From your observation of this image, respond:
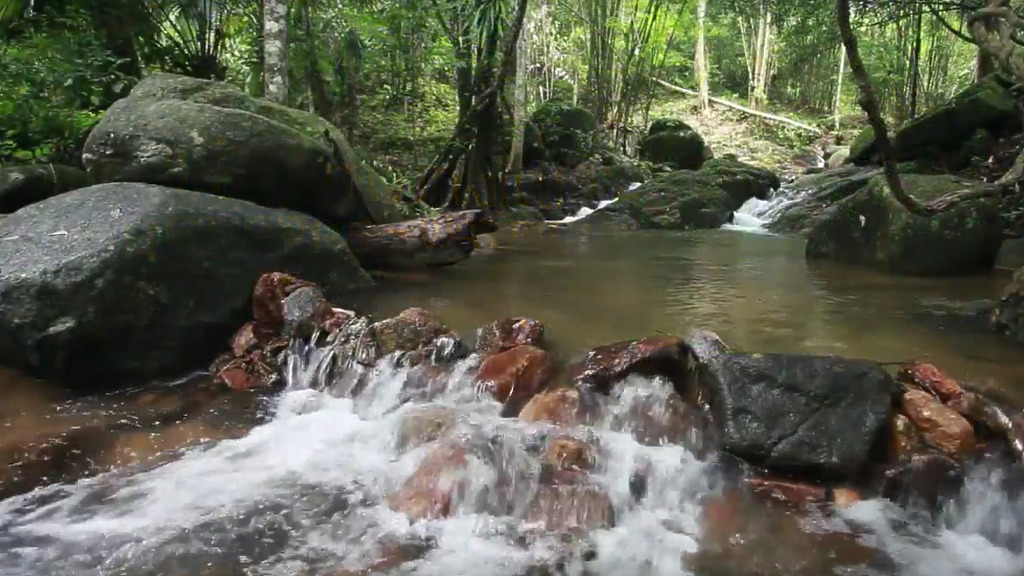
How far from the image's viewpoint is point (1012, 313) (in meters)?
4.76

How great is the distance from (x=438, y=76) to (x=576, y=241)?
7520 mm

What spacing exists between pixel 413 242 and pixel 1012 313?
4.62m

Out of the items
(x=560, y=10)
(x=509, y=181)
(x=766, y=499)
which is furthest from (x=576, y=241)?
(x=560, y=10)

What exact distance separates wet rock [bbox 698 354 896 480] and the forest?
401cm

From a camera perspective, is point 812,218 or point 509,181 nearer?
point 812,218

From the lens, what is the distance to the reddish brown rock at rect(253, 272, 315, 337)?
16.8 feet

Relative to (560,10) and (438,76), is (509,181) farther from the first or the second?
(560,10)

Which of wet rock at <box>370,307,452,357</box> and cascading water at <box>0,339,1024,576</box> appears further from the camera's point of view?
wet rock at <box>370,307,452,357</box>

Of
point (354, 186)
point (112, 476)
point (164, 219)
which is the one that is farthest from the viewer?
point (354, 186)

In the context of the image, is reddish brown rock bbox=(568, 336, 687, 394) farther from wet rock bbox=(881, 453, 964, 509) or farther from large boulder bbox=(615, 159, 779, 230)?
large boulder bbox=(615, 159, 779, 230)

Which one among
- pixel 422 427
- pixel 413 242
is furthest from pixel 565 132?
pixel 422 427

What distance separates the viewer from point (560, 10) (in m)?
18.1

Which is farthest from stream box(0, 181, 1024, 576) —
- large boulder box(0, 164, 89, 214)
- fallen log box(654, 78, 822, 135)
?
fallen log box(654, 78, 822, 135)

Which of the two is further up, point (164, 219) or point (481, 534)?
point (164, 219)
